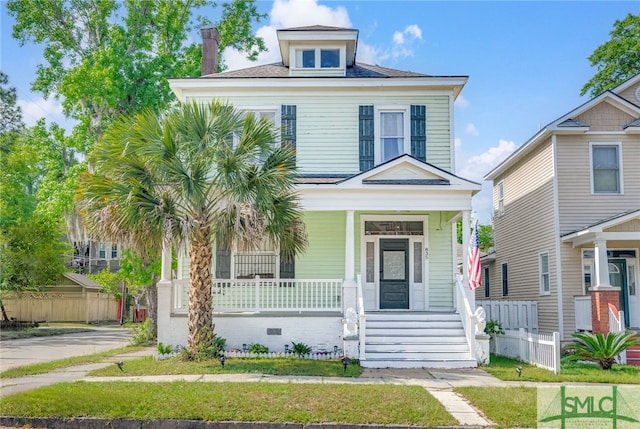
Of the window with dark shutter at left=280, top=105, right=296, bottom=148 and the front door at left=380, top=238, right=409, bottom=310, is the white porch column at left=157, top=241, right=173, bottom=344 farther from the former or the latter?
the front door at left=380, top=238, right=409, bottom=310

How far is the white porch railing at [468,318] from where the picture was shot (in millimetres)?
14555

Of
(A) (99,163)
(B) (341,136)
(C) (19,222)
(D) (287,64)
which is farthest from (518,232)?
(C) (19,222)

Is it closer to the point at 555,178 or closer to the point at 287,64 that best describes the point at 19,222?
the point at 287,64

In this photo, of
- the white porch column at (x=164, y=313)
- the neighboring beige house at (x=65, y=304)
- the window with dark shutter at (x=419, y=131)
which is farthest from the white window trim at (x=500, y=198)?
the neighboring beige house at (x=65, y=304)

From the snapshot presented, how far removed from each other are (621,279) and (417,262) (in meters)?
6.20

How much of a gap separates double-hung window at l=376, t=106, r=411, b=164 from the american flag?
4.20m

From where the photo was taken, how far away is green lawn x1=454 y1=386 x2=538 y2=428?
852 centimetres

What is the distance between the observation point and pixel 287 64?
2036 cm

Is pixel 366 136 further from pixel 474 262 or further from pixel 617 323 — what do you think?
pixel 617 323

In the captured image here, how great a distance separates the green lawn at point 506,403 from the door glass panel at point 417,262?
7.01 metres

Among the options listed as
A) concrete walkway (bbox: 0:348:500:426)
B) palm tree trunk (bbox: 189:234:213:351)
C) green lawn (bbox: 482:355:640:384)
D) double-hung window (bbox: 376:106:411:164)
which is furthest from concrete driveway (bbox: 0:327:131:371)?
green lawn (bbox: 482:355:640:384)

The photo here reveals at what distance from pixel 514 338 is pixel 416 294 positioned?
311cm

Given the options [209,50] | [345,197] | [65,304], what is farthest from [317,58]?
[65,304]

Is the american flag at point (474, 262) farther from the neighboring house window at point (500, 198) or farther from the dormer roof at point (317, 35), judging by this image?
the neighboring house window at point (500, 198)
